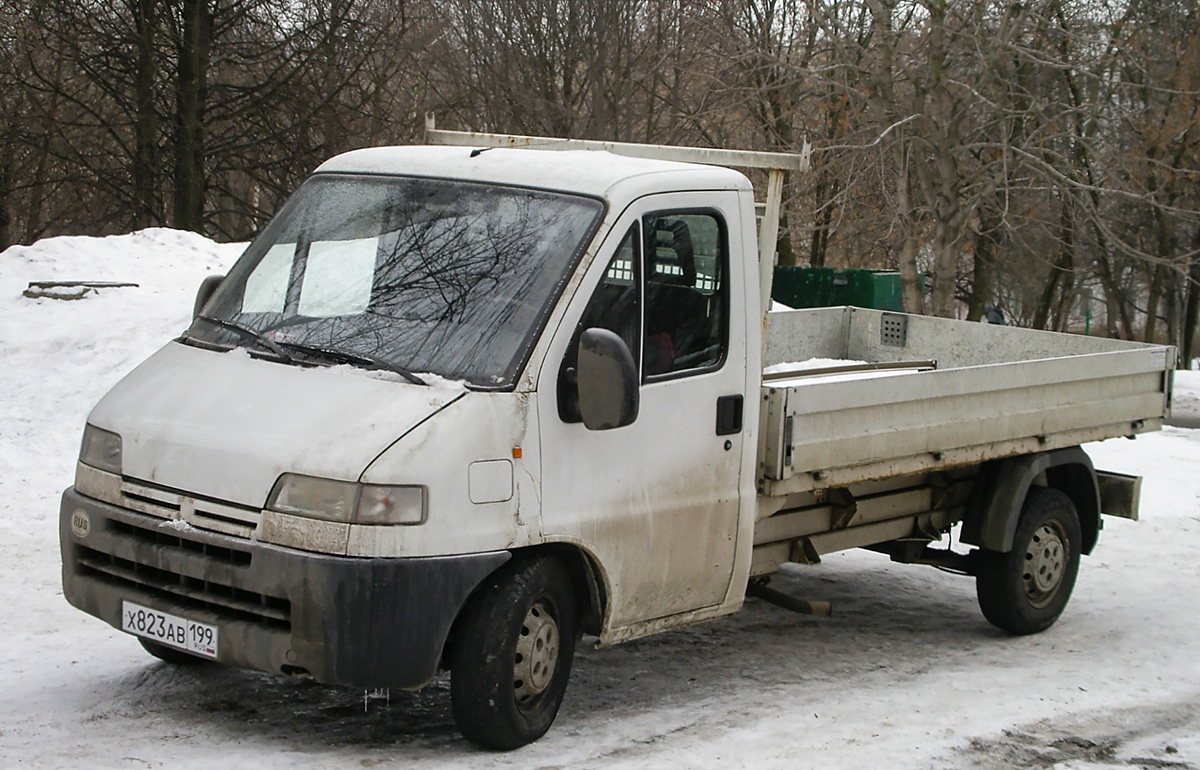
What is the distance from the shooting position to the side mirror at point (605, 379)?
4.65 m

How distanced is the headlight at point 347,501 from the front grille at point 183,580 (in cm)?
24

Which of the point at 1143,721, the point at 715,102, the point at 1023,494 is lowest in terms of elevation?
the point at 1143,721

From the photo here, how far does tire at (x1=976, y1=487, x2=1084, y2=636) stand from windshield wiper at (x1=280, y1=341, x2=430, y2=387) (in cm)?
377

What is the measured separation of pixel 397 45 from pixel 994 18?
11450 mm

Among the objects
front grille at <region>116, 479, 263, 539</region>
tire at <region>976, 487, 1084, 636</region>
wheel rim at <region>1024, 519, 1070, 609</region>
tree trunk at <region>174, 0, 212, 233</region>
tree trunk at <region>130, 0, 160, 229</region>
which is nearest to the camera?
front grille at <region>116, 479, 263, 539</region>

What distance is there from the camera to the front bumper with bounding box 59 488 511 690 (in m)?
4.37

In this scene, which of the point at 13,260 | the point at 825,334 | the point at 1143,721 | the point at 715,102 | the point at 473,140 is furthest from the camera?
the point at 715,102

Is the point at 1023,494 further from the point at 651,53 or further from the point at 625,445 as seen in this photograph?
the point at 651,53

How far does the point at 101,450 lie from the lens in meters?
4.92

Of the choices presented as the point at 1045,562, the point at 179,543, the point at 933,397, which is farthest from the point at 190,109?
the point at 179,543

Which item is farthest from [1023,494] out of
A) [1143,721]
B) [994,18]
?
[994,18]

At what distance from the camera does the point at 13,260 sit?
13.9 meters

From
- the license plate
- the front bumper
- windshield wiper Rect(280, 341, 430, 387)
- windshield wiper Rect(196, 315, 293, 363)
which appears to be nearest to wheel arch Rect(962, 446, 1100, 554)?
the front bumper

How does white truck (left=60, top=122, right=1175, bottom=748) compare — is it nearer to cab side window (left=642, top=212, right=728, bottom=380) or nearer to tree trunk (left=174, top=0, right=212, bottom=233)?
cab side window (left=642, top=212, right=728, bottom=380)
